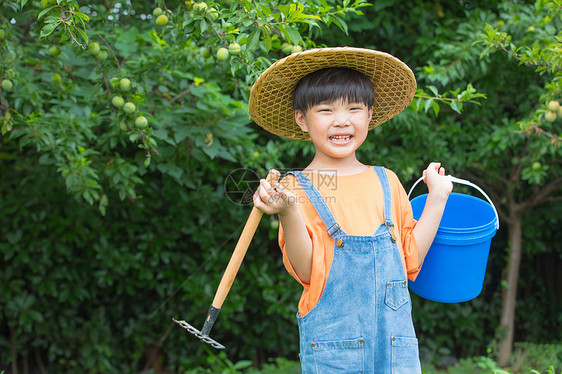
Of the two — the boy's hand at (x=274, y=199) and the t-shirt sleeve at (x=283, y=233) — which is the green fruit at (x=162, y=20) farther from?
the boy's hand at (x=274, y=199)

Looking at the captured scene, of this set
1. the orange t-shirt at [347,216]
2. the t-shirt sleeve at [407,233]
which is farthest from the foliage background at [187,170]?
the t-shirt sleeve at [407,233]

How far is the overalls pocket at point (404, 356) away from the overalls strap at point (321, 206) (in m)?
0.36

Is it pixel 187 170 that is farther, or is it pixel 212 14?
pixel 187 170

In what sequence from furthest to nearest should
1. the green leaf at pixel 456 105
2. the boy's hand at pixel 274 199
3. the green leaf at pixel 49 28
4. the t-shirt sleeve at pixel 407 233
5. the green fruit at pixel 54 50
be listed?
the green fruit at pixel 54 50 < the green leaf at pixel 456 105 < the green leaf at pixel 49 28 < the t-shirt sleeve at pixel 407 233 < the boy's hand at pixel 274 199

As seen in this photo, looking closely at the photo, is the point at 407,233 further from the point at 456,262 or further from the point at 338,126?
the point at 338,126

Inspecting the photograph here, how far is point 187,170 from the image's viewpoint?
315cm

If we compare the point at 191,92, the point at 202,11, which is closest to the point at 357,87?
the point at 202,11

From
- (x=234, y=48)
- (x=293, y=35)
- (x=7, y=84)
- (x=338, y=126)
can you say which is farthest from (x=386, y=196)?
(x=7, y=84)

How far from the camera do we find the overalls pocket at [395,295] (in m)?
1.60

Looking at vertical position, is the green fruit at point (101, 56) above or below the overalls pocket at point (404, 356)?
above

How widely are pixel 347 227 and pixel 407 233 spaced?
22 centimetres

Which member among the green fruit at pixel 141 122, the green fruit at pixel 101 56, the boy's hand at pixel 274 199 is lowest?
the boy's hand at pixel 274 199

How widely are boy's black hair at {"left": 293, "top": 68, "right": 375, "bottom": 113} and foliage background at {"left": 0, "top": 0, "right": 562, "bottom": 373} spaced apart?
0.39m

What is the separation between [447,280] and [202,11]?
1.23 metres
